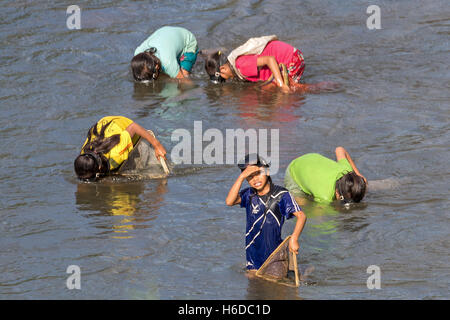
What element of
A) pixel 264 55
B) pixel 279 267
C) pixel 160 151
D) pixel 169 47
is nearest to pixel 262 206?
pixel 279 267

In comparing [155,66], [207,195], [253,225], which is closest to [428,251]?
[253,225]

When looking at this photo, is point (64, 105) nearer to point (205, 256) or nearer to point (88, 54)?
point (88, 54)

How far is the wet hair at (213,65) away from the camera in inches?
389

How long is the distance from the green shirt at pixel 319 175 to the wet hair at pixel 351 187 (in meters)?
0.08

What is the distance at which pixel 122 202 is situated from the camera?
7023 mm

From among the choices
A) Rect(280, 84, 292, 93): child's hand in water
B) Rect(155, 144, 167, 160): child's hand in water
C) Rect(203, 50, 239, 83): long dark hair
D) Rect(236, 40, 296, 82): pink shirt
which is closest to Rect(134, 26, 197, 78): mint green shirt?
Rect(203, 50, 239, 83): long dark hair

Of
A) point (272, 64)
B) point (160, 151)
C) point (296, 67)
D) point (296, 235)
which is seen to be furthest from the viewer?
point (296, 67)

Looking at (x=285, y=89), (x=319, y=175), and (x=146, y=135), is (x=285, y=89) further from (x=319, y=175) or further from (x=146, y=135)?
(x=319, y=175)

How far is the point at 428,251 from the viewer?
5.81 meters

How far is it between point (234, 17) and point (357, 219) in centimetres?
751

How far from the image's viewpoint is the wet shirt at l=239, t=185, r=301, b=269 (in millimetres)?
5105

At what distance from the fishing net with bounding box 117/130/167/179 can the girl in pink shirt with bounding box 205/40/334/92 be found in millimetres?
2514

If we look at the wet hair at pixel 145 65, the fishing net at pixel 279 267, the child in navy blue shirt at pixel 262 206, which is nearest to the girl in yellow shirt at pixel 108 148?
the child in navy blue shirt at pixel 262 206

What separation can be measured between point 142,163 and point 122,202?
0.84m
